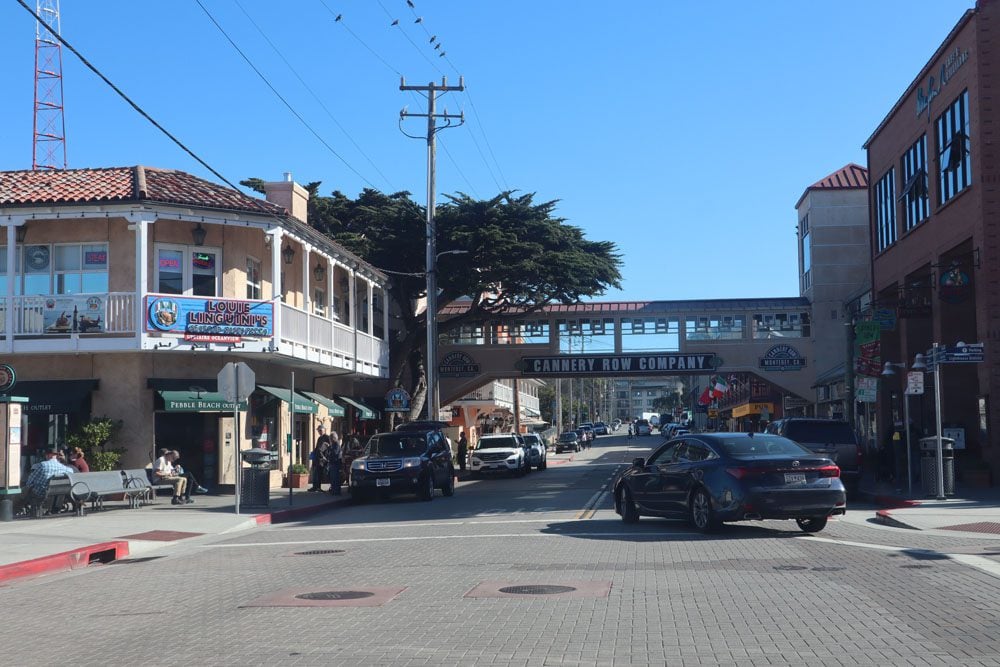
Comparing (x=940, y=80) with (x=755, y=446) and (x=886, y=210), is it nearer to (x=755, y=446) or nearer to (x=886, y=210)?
(x=886, y=210)

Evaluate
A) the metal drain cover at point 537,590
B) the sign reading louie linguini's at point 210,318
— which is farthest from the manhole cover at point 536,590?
the sign reading louie linguini's at point 210,318

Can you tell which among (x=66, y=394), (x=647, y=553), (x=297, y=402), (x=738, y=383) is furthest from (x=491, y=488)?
(x=738, y=383)

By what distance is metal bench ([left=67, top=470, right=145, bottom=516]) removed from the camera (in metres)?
22.2

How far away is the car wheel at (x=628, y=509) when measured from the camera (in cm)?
1822

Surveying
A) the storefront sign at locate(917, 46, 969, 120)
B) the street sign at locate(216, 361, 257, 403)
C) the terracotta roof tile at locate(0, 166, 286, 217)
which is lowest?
the street sign at locate(216, 361, 257, 403)

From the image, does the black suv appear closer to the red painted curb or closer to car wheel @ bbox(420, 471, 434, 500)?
car wheel @ bbox(420, 471, 434, 500)

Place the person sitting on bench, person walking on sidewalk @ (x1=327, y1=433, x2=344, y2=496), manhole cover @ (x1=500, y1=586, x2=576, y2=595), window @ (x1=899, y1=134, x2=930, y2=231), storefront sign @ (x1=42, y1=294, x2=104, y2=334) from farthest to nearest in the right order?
window @ (x1=899, y1=134, x2=930, y2=231)
person walking on sidewalk @ (x1=327, y1=433, x2=344, y2=496)
storefront sign @ (x1=42, y1=294, x2=104, y2=334)
the person sitting on bench
manhole cover @ (x1=500, y1=586, x2=576, y2=595)

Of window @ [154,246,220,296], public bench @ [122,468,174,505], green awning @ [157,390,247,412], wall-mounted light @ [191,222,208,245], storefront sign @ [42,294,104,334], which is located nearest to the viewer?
public bench @ [122,468,174,505]

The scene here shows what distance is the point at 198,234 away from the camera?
2839cm

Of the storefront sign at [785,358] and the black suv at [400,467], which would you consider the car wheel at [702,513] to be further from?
the storefront sign at [785,358]

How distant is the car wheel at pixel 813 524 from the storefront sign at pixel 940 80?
1703 centimetres

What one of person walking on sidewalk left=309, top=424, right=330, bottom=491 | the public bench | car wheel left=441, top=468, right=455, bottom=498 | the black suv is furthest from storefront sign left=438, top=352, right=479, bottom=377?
the public bench

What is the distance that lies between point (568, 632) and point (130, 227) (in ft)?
68.7

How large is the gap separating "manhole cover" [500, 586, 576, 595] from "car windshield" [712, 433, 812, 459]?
557cm
